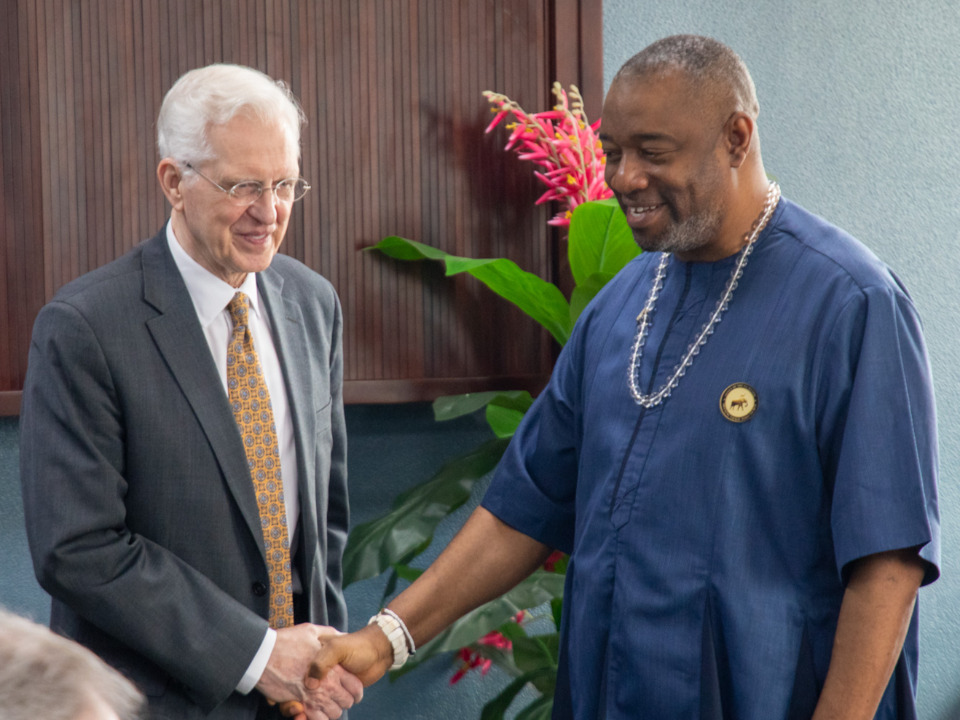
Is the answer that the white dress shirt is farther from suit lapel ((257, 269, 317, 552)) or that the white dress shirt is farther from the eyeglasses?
the eyeglasses

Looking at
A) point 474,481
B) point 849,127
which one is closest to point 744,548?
point 474,481

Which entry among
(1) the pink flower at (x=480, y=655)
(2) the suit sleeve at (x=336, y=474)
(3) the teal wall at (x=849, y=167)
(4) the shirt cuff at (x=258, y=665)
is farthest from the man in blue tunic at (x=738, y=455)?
(3) the teal wall at (x=849, y=167)

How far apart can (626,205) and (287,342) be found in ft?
2.15

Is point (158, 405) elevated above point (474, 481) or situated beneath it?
elevated above

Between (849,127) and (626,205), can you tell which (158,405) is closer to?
(626,205)

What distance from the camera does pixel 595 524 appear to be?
4.29ft

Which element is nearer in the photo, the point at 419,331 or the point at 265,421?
the point at 265,421

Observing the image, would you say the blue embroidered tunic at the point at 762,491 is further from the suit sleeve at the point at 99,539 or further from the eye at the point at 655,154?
the suit sleeve at the point at 99,539

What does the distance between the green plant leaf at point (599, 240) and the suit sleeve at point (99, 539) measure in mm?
894

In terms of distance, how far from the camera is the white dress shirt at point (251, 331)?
5.28 ft

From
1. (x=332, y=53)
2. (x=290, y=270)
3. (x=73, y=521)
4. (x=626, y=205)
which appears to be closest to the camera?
(x=626, y=205)

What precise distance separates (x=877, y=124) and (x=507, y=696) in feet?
5.61

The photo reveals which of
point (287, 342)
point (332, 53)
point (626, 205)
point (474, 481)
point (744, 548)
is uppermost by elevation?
point (332, 53)

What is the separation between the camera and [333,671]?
4.95 ft
